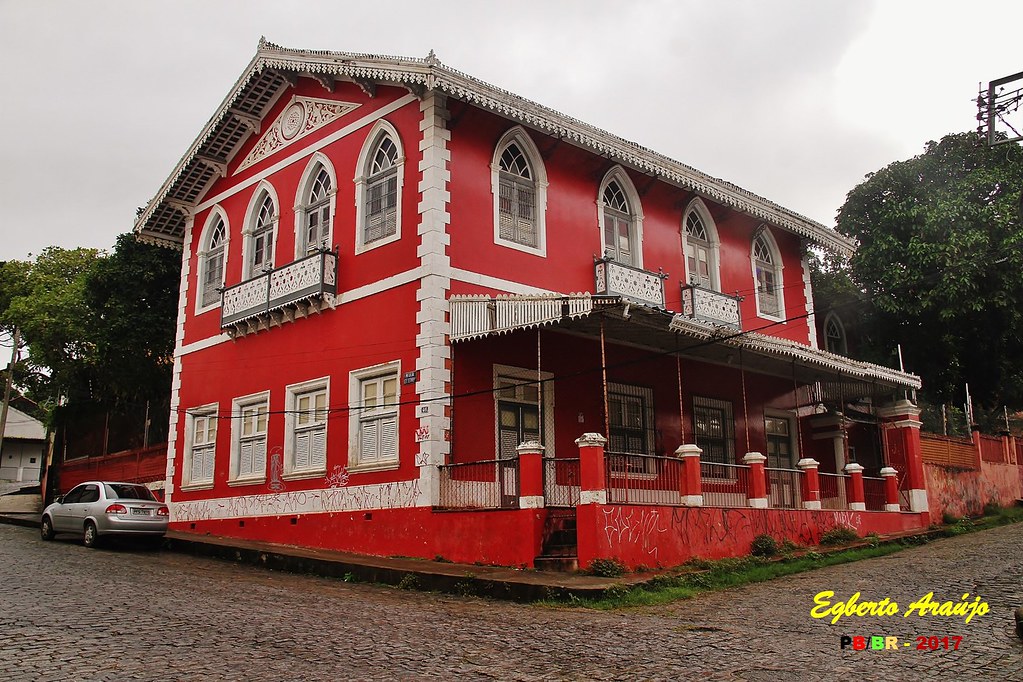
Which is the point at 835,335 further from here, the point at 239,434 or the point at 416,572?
the point at 416,572

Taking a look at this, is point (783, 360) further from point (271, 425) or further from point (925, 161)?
point (925, 161)

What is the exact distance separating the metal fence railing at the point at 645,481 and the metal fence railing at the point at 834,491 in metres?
4.68

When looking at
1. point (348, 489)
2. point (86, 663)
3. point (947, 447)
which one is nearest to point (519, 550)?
point (348, 489)

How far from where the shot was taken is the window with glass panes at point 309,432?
16.4 metres

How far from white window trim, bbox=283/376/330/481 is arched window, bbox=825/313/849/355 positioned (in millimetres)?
14469

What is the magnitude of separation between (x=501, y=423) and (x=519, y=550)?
2924 millimetres

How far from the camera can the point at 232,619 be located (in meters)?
9.16

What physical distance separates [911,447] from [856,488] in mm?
2744

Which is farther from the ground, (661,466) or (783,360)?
(783,360)

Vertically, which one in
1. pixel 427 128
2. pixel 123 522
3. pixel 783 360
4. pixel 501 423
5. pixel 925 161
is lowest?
pixel 123 522

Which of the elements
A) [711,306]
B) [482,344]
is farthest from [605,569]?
[711,306]

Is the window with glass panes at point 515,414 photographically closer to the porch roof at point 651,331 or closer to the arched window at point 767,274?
the porch roof at point 651,331

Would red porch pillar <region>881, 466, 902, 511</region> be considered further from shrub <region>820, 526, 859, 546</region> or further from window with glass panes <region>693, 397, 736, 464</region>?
window with glass panes <region>693, 397, 736, 464</region>

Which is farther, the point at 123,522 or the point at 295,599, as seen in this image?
the point at 123,522
